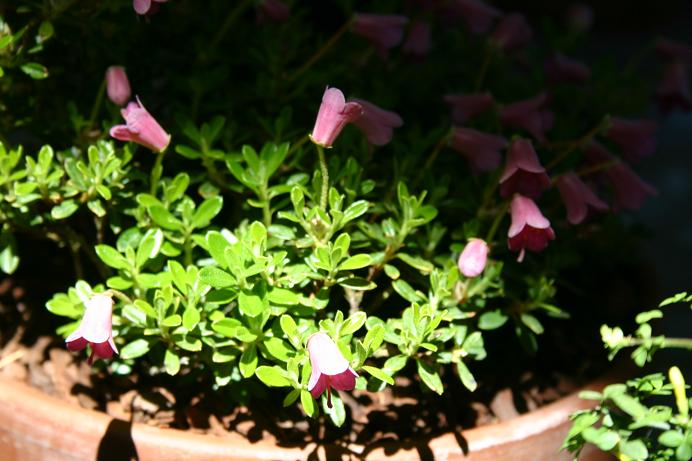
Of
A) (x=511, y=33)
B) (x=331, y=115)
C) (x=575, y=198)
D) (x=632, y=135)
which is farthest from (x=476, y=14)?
(x=331, y=115)

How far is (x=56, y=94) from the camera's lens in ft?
5.03

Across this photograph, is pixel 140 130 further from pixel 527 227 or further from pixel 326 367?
pixel 527 227

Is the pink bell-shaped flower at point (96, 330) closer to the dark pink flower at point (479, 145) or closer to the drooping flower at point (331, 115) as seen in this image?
the drooping flower at point (331, 115)

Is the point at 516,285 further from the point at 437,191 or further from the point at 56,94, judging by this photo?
the point at 56,94

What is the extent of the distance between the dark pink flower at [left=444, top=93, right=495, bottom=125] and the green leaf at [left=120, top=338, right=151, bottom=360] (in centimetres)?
67

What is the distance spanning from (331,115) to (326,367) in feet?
1.09

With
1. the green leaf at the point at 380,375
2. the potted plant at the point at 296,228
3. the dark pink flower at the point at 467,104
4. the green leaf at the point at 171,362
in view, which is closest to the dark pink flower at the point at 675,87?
the potted plant at the point at 296,228

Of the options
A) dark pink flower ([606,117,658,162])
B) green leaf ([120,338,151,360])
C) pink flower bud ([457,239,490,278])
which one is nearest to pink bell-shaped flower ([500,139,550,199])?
pink flower bud ([457,239,490,278])

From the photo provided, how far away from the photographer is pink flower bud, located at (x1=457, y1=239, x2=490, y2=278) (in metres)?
1.22

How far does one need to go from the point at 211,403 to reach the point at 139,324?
22cm

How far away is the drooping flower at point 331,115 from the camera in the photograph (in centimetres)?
117

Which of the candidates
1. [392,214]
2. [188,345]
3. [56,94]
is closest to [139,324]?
[188,345]

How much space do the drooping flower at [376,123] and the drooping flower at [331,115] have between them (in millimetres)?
76

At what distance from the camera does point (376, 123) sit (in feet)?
4.22
